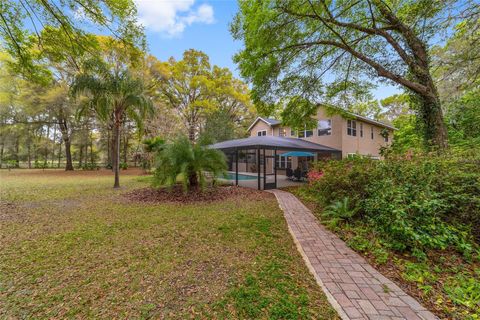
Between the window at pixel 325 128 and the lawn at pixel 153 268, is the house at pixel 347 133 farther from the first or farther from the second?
the lawn at pixel 153 268

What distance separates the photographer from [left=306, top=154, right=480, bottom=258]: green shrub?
10.7 feet

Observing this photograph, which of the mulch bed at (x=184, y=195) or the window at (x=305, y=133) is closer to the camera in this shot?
the mulch bed at (x=184, y=195)

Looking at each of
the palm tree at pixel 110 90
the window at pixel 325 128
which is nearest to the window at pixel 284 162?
the window at pixel 325 128

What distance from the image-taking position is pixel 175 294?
239 centimetres

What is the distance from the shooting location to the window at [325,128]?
1418 centimetres

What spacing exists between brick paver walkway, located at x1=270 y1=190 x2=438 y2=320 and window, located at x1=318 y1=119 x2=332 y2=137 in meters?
11.6

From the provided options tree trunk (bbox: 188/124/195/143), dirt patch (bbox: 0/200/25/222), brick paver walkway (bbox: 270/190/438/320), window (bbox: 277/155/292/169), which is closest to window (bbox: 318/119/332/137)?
window (bbox: 277/155/292/169)

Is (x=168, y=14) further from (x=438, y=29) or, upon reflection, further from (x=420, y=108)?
(x=420, y=108)

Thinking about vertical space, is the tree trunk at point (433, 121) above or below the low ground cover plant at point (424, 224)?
above

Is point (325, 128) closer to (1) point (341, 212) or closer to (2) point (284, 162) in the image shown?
(2) point (284, 162)

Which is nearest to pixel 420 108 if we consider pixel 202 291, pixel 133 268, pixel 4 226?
pixel 202 291

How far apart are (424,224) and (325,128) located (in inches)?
473

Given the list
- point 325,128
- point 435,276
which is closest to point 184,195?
point 435,276

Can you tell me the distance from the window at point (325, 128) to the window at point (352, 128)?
1.29m
